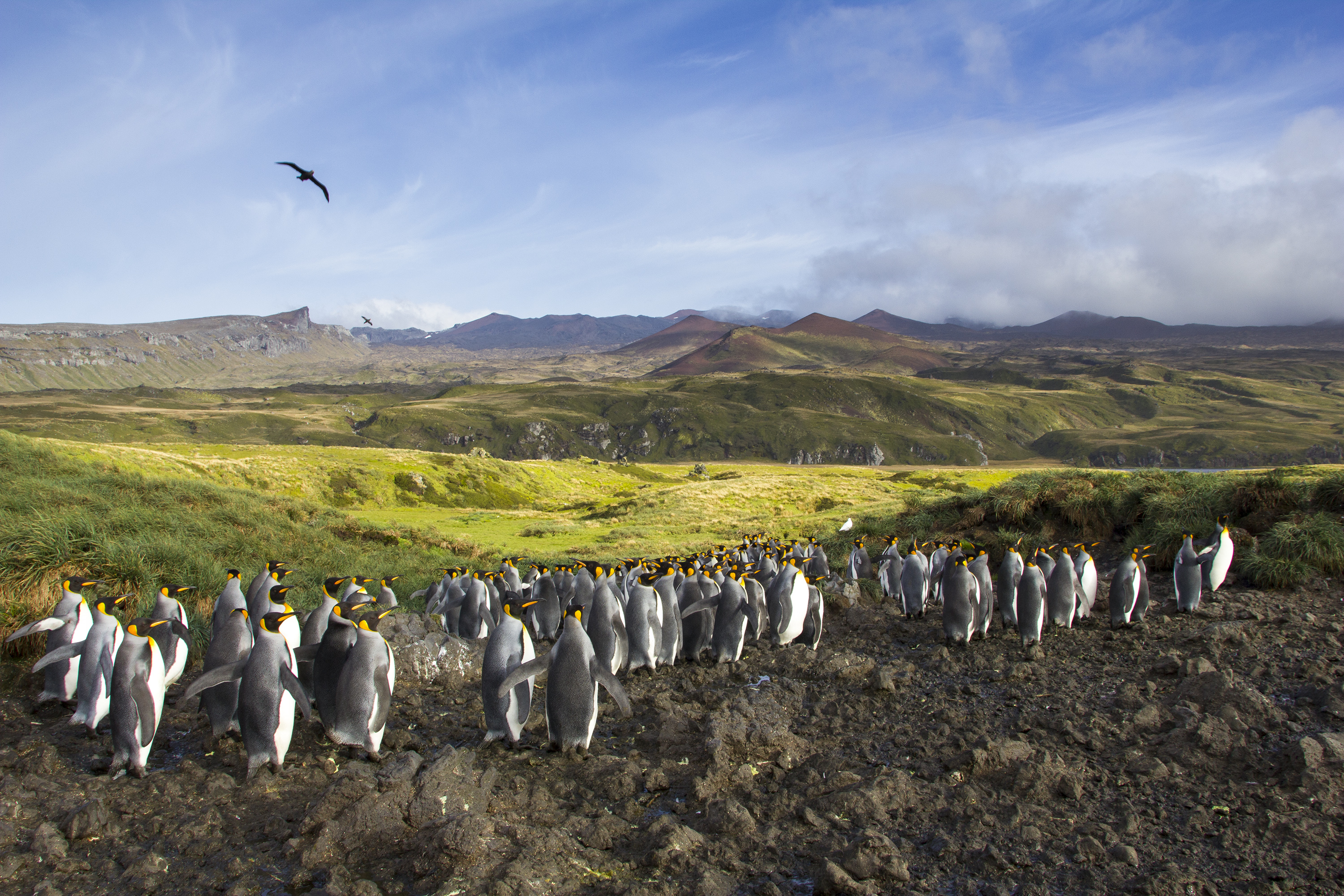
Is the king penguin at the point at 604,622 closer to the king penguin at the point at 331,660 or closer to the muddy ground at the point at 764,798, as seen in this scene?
the muddy ground at the point at 764,798

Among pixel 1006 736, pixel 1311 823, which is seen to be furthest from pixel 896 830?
pixel 1311 823

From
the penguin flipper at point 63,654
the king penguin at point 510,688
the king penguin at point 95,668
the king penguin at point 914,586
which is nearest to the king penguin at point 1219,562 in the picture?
the king penguin at point 914,586

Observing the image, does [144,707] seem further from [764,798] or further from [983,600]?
[983,600]

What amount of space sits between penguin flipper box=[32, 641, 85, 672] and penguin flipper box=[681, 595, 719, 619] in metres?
7.29

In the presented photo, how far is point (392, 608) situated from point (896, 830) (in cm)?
874

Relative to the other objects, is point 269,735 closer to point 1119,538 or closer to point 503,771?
point 503,771

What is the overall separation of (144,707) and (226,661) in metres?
0.99

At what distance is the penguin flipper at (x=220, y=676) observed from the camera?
21.0 feet

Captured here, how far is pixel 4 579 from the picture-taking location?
9.41m

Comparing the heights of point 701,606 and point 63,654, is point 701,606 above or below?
below

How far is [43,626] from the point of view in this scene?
759cm

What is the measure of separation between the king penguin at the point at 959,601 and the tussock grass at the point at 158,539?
10561 millimetres

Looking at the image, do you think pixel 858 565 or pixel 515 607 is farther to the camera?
pixel 858 565

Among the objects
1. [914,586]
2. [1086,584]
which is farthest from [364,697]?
[1086,584]
